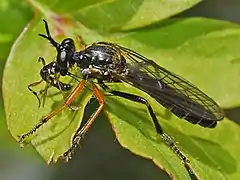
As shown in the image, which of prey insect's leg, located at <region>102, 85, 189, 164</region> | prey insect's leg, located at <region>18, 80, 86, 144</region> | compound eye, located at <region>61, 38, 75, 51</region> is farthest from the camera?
compound eye, located at <region>61, 38, 75, 51</region>

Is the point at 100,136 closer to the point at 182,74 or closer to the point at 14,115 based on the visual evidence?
the point at 182,74

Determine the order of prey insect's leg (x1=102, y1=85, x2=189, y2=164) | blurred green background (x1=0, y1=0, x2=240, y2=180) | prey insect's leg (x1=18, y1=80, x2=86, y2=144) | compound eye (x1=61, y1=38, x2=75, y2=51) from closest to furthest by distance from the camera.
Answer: prey insect's leg (x1=18, y1=80, x2=86, y2=144) → prey insect's leg (x1=102, y1=85, x2=189, y2=164) → compound eye (x1=61, y1=38, x2=75, y2=51) → blurred green background (x1=0, y1=0, x2=240, y2=180)

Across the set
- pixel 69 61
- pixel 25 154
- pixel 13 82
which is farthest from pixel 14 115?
pixel 25 154

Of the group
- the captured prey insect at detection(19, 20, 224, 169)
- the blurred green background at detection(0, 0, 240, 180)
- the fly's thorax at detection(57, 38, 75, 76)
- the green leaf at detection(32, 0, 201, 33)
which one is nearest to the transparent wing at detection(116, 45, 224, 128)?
the captured prey insect at detection(19, 20, 224, 169)

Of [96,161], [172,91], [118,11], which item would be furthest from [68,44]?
[96,161]

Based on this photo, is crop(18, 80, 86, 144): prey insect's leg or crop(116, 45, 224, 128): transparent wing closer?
crop(18, 80, 86, 144): prey insect's leg

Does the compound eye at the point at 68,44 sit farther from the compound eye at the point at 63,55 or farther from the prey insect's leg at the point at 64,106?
the prey insect's leg at the point at 64,106

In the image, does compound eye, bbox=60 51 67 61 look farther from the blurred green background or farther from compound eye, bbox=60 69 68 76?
the blurred green background

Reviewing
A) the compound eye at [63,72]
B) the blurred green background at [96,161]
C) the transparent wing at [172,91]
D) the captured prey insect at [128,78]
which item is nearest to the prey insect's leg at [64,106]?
the captured prey insect at [128,78]
